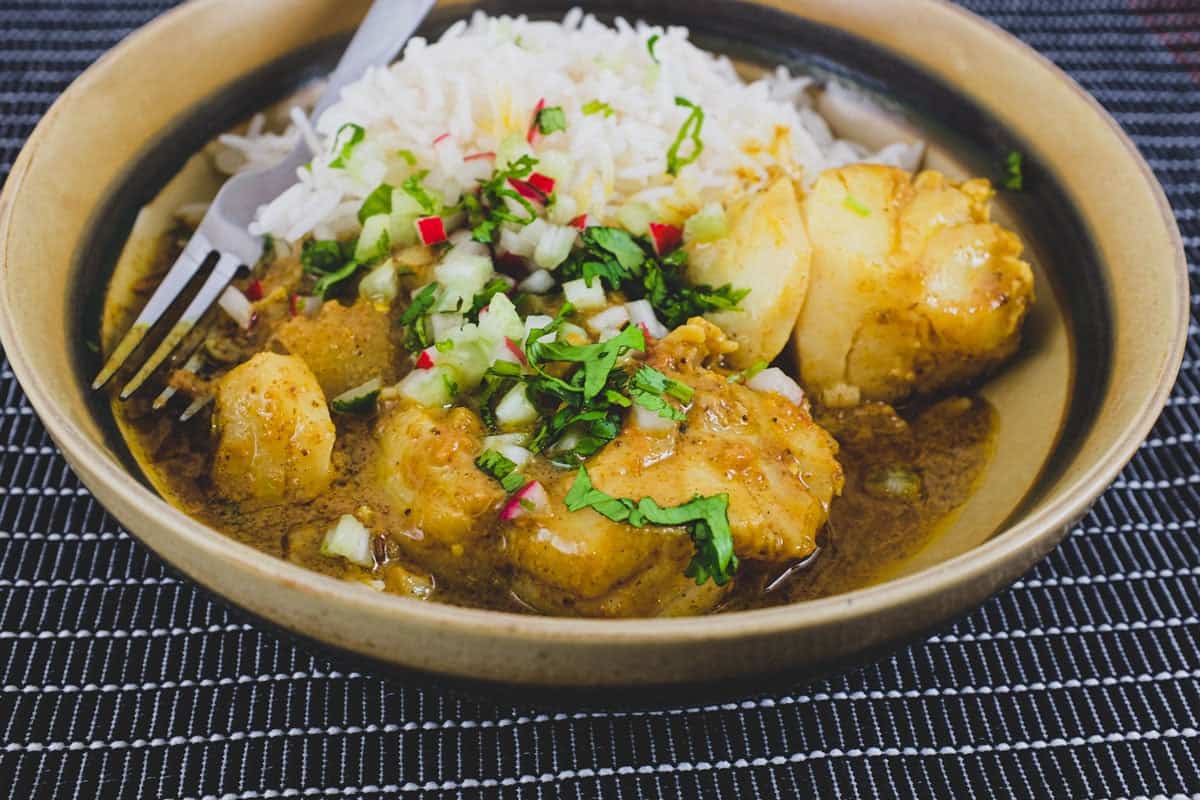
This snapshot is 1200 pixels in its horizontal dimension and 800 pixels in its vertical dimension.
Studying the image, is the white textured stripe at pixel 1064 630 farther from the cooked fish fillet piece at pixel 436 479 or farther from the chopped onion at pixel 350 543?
A: the chopped onion at pixel 350 543

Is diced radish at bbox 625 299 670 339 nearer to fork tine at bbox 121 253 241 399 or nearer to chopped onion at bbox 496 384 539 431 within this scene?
chopped onion at bbox 496 384 539 431

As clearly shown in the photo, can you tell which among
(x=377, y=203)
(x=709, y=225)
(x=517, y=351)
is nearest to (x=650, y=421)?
(x=517, y=351)

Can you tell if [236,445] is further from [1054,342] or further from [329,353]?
[1054,342]

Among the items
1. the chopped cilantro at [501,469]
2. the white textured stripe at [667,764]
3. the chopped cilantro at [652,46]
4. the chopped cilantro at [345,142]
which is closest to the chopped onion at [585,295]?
the chopped cilantro at [501,469]

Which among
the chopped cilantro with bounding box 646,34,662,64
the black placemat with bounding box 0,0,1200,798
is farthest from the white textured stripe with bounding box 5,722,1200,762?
the chopped cilantro with bounding box 646,34,662,64

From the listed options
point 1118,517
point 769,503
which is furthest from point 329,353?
point 1118,517
